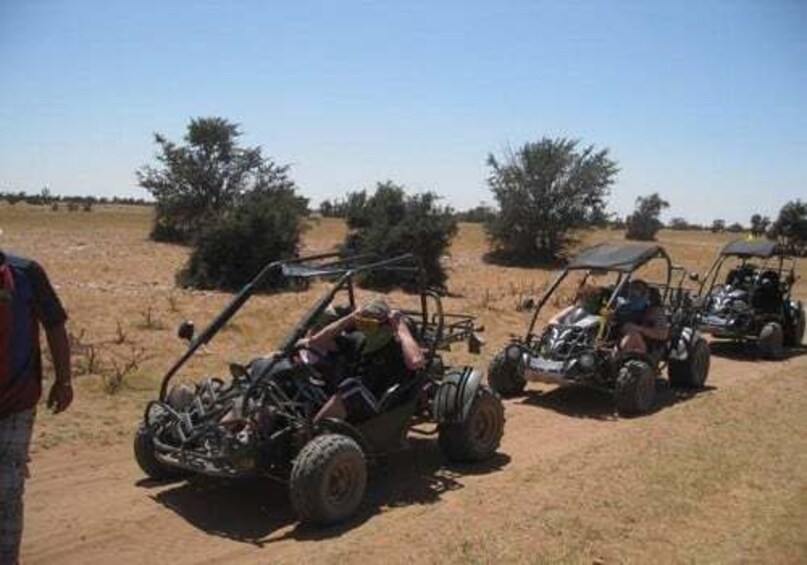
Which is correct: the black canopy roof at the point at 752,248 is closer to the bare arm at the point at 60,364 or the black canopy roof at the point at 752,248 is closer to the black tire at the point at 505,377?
the black tire at the point at 505,377

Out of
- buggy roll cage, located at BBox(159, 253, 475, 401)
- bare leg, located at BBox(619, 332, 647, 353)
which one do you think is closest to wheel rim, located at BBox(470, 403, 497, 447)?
buggy roll cage, located at BBox(159, 253, 475, 401)

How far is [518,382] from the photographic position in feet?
38.5

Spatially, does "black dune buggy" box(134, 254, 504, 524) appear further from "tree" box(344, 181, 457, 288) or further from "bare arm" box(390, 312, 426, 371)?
"tree" box(344, 181, 457, 288)

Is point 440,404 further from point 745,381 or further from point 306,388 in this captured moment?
point 745,381

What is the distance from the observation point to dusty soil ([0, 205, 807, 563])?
20.5 ft

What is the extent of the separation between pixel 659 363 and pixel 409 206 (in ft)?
51.5

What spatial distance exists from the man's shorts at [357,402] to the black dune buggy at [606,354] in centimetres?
396

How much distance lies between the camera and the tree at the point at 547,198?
36.9m

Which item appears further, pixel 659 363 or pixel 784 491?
pixel 659 363

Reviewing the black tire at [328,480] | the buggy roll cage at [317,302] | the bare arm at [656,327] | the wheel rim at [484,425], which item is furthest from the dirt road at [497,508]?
the bare arm at [656,327]

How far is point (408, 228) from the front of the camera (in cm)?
2612

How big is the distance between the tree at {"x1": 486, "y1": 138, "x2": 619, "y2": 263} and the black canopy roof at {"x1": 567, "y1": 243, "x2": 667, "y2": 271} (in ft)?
81.0

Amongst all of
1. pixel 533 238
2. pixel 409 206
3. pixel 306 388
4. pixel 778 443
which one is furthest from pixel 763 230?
pixel 306 388

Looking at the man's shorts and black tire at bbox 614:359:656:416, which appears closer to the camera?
the man's shorts
